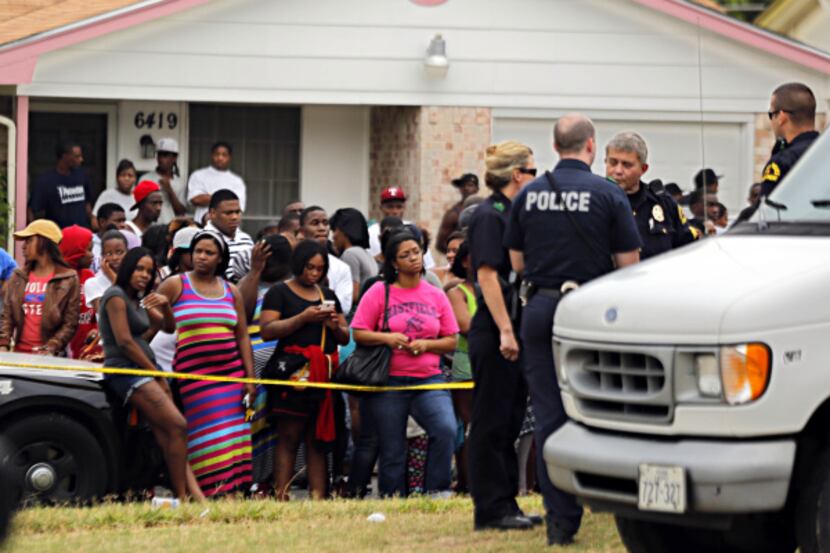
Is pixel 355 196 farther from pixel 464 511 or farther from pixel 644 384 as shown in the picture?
pixel 644 384

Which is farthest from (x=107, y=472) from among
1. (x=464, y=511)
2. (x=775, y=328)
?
(x=775, y=328)

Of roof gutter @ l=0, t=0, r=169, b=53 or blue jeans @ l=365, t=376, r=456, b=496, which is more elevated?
roof gutter @ l=0, t=0, r=169, b=53

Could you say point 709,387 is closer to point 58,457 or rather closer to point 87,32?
point 58,457

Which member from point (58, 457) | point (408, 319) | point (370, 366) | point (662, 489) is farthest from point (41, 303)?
point (662, 489)

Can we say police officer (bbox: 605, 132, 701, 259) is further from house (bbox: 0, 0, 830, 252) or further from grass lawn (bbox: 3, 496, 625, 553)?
house (bbox: 0, 0, 830, 252)

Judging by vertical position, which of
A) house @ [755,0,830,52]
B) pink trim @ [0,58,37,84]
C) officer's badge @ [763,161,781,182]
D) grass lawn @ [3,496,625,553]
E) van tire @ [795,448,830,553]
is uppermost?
house @ [755,0,830,52]

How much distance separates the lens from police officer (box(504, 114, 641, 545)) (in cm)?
824

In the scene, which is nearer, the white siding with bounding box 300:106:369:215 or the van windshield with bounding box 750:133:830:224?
the van windshield with bounding box 750:133:830:224

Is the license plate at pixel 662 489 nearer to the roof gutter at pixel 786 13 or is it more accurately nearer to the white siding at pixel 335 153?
the white siding at pixel 335 153

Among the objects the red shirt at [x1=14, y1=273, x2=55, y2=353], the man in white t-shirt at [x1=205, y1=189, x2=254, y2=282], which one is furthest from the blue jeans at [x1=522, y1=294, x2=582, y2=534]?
the red shirt at [x1=14, y1=273, x2=55, y2=353]

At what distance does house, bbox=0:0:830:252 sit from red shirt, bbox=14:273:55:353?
465 centimetres

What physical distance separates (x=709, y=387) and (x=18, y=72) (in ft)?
37.2

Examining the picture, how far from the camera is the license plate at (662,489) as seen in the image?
6430 mm

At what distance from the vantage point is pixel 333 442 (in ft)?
37.7
